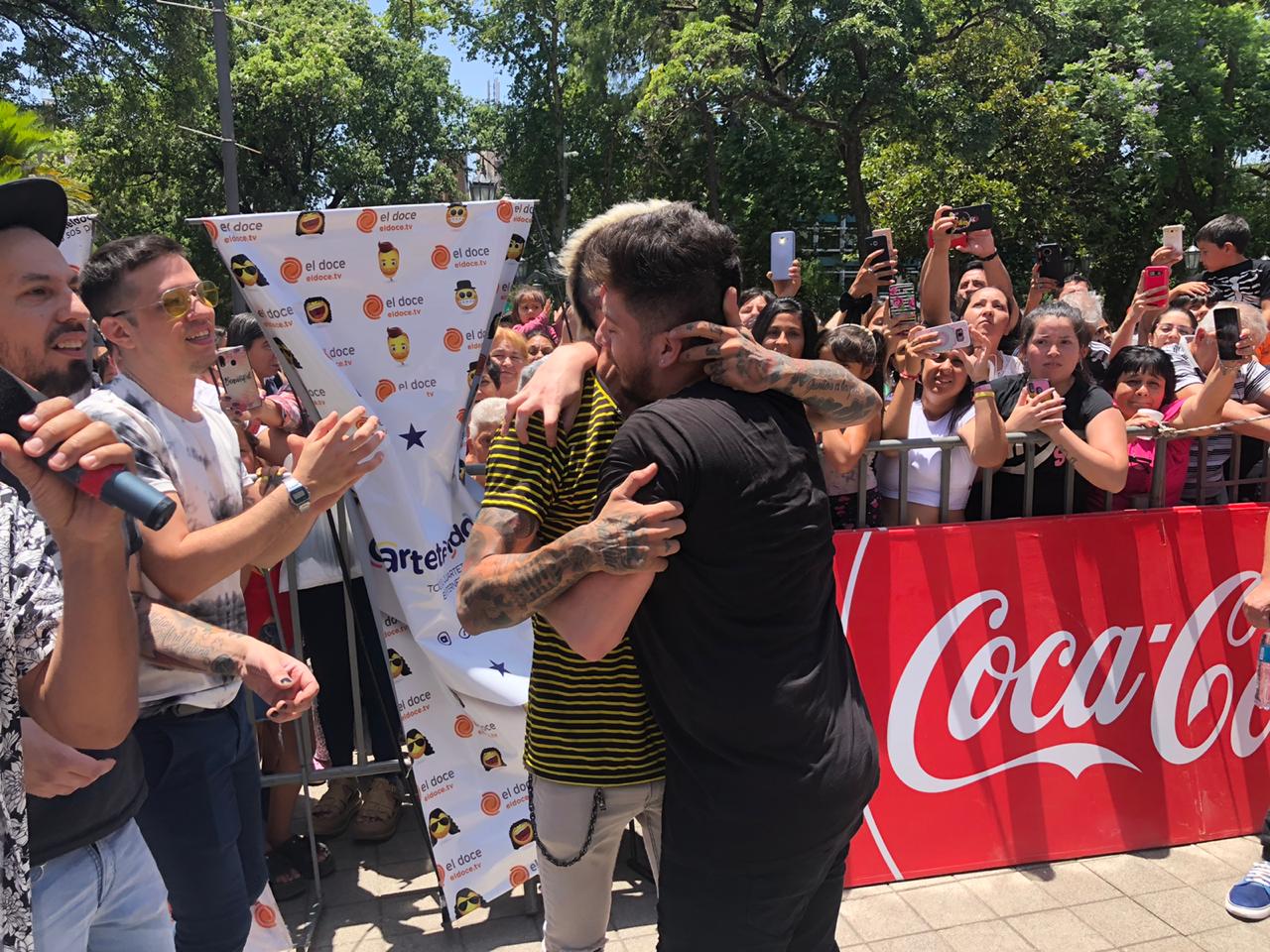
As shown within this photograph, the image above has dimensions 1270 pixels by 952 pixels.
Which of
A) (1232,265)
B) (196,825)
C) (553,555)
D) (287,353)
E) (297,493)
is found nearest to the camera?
(553,555)

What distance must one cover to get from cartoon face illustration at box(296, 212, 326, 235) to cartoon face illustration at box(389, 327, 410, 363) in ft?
1.27

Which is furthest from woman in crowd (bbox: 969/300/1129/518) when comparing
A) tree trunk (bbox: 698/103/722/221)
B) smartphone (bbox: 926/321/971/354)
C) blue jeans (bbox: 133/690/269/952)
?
tree trunk (bbox: 698/103/722/221)

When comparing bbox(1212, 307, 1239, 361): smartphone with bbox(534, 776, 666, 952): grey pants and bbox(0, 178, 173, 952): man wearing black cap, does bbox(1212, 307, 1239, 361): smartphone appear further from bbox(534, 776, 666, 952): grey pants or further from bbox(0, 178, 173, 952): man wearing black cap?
bbox(0, 178, 173, 952): man wearing black cap

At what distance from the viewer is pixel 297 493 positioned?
2.27m

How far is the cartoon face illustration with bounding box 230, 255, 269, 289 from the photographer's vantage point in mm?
3049

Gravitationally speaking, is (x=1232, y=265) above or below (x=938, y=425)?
above

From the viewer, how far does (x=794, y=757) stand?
186 cm

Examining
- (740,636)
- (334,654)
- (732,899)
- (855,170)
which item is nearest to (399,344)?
(334,654)

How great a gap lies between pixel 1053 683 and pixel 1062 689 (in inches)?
1.8

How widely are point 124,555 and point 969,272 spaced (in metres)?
4.98

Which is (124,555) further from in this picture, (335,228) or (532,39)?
(532,39)

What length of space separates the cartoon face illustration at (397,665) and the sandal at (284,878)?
93cm

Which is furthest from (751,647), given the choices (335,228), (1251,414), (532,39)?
(532,39)

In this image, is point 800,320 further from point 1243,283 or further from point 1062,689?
point 1243,283
